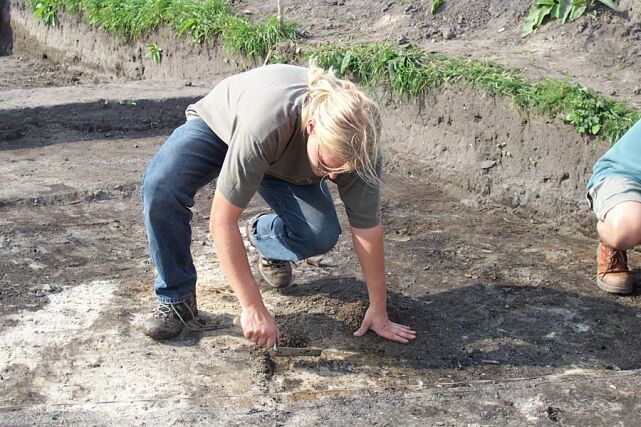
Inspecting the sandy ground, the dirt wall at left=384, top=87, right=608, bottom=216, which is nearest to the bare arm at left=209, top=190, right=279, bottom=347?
the sandy ground

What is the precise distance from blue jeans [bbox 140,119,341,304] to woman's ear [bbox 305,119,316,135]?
0.56 meters

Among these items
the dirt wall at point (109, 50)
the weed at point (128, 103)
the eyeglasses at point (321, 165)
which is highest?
the eyeglasses at point (321, 165)

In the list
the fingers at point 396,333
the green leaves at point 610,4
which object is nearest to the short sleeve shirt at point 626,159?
the fingers at point 396,333

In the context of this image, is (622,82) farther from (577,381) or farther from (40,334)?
(40,334)

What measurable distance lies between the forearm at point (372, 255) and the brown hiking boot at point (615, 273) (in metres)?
1.18

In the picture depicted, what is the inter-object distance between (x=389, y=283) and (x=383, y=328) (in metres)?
0.56

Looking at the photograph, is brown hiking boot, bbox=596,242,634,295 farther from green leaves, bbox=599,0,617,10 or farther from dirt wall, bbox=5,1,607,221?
green leaves, bbox=599,0,617,10

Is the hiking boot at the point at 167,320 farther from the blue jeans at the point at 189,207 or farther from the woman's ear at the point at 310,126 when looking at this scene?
the woman's ear at the point at 310,126

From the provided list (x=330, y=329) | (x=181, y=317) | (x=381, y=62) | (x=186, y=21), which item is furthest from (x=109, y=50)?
(x=330, y=329)

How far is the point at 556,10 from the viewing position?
606 centimetres

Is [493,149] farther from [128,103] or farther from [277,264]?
[128,103]

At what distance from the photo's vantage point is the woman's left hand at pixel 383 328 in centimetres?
357

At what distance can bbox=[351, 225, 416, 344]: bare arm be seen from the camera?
3.43 m

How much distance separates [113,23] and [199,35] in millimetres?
1244
